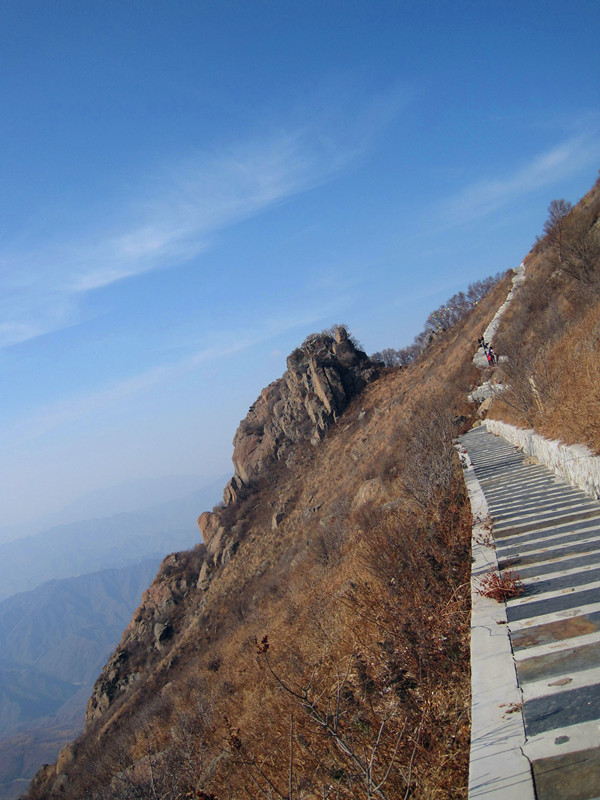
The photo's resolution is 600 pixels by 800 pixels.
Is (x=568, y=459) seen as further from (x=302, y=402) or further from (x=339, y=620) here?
(x=302, y=402)

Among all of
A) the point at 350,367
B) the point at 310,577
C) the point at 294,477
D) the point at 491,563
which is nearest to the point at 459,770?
the point at 491,563

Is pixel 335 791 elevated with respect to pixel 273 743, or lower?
elevated

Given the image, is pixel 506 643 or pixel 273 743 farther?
pixel 273 743

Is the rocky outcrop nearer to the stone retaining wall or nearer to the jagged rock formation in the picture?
the jagged rock formation

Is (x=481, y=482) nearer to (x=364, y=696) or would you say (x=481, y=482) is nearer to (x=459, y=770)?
(x=364, y=696)

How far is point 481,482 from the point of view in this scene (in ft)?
32.8

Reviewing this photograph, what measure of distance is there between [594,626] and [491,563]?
6.25 feet

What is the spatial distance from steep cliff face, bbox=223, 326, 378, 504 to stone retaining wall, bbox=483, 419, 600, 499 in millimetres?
34832

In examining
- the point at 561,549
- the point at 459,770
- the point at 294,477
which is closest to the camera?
the point at 459,770

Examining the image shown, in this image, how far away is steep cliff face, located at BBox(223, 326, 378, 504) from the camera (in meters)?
46.7

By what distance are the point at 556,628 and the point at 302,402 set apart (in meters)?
45.1

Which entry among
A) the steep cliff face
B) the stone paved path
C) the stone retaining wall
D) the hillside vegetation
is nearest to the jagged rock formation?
the steep cliff face

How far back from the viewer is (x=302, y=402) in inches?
1922

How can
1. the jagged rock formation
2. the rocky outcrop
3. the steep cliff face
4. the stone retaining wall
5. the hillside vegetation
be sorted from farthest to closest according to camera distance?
the steep cliff face
the jagged rock formation
the rocky outcrop
the stone retaining wall
the hillside vegetation
